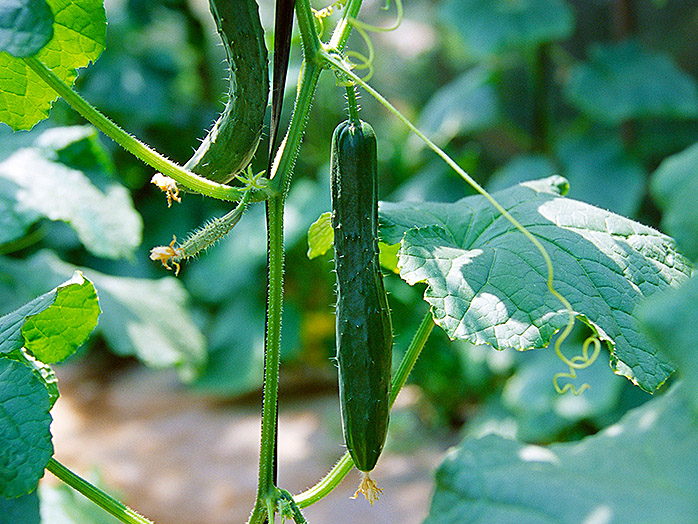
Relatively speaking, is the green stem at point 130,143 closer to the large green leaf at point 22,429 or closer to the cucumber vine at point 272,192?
the cucumber vine at point 272,192

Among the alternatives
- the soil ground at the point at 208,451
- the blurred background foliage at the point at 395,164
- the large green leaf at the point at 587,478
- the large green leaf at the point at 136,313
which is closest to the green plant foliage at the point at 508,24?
the blurred background foliage at the point at 395,164

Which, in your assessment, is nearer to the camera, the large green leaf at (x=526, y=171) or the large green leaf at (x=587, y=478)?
the large green leaf at (x=587, y=478)

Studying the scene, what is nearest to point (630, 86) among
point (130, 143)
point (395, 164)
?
point (395, 164)

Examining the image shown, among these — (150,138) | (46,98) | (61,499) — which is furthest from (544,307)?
(150,138)

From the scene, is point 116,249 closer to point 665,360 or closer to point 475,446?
point 475,446

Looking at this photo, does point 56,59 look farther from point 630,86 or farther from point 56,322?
point 630,86
